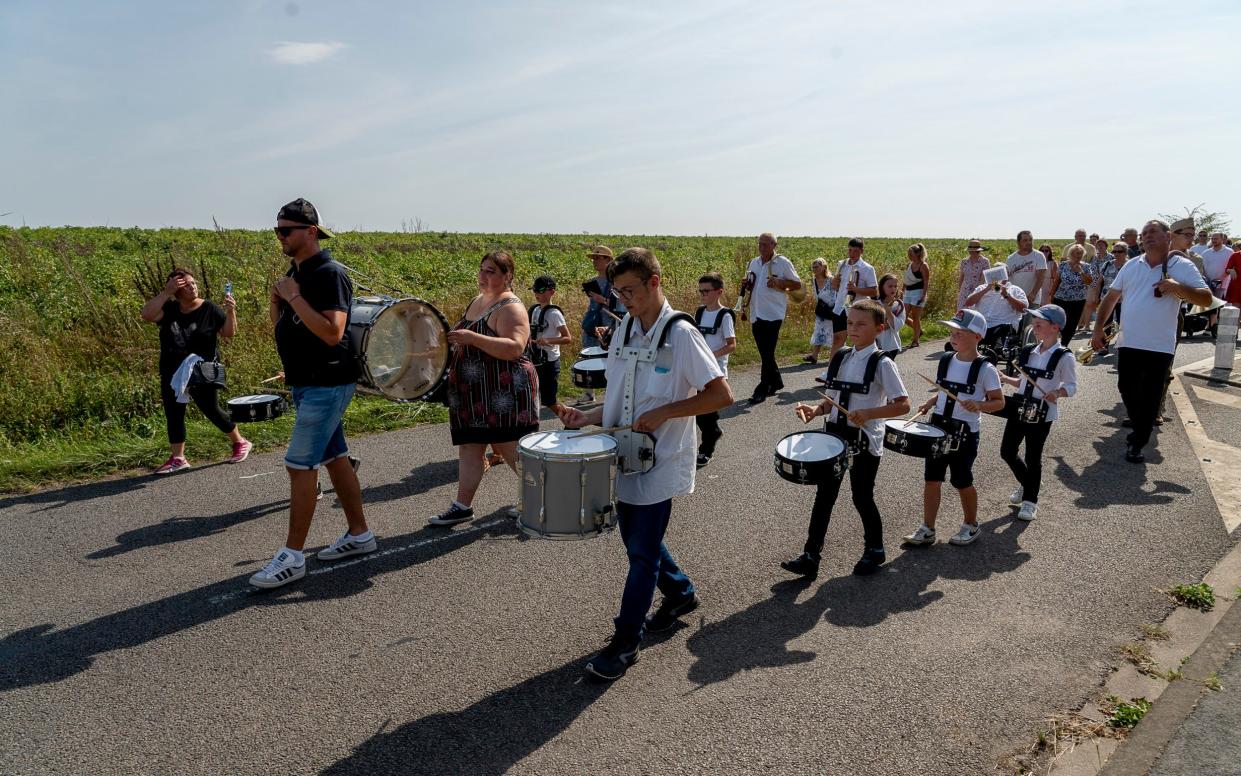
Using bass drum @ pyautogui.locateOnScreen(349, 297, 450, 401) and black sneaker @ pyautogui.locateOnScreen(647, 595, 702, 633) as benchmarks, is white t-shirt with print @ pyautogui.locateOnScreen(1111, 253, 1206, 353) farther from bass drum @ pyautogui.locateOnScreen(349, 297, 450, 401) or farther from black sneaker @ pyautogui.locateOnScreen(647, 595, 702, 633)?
bass drum @ pyautogui.locateOnScreen(349, 297, 450, 401)

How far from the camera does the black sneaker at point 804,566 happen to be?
16.8ft

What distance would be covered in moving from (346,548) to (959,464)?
4.06 m

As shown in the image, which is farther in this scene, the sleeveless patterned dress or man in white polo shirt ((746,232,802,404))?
man in white polo shirt ((746,232,802,404))

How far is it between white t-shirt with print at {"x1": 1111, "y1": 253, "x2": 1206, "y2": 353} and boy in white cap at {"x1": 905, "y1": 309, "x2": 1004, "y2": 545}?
3015 mm

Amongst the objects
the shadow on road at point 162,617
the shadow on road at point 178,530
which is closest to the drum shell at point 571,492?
the shadow on road at point 162,617

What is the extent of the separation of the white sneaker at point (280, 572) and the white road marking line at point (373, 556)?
0.09 metres

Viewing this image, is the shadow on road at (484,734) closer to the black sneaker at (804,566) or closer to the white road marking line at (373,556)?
the black sneaker at (804,566)

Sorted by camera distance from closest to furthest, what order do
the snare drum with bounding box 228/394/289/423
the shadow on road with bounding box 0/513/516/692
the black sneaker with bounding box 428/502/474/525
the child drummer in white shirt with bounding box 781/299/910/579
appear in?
the shadow on road with bounding box 0/513/516/692, the child drummer in white shirt with bounding box 781/299/910/579, the black sneaker with bounding box 428/502/474/525, the snare drum with bounding box 228/394/289/423

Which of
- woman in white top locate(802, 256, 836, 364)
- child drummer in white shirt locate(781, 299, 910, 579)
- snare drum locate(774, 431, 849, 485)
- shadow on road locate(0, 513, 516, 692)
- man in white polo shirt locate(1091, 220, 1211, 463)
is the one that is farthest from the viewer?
woman in white top locate(802, 256, 836, 364)

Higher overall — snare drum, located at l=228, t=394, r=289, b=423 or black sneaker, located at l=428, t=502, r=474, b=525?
snare drum, located at l=228, t=394, r=289, b=423

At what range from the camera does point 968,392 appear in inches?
219

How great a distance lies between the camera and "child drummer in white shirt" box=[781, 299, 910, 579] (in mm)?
4949

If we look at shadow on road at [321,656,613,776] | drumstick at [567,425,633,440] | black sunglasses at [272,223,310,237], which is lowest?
shadow on road at [321,656,613,776]

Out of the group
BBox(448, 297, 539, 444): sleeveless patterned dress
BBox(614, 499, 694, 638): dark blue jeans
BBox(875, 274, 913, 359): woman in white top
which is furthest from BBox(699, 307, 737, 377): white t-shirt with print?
BBox(614, 499, 694, 638): dark blue jeans
